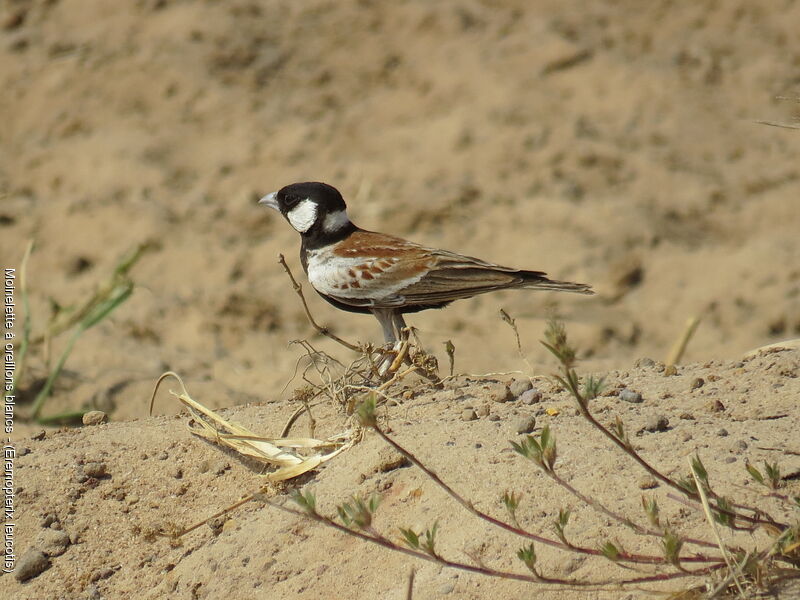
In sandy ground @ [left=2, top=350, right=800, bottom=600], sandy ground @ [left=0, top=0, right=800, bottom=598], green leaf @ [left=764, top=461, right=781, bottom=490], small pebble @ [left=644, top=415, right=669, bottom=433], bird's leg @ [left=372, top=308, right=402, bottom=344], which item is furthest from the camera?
sandy ground @ [left=0, top=0, right=800, bottom=598]

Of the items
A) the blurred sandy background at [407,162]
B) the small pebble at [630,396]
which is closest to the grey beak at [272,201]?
the blurred sandy background at [407,162]

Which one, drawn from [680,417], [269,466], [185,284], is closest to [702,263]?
[185,284]

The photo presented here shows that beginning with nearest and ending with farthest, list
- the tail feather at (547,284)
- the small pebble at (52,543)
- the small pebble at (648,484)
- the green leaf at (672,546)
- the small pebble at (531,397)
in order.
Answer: the green leaf at (672,546), the small pebble at (648,484), the small pebble at (52,543), the small pebble at (531,397), the tail feather at (547,284)

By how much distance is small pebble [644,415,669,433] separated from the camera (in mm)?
3953

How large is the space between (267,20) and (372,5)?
1.05 metres

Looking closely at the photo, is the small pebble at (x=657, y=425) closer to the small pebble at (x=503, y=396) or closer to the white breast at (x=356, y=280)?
the small pebble at (x=503, y=396)

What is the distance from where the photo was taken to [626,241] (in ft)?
28.5

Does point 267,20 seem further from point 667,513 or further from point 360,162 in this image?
point 667,513

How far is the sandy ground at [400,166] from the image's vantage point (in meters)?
7.97

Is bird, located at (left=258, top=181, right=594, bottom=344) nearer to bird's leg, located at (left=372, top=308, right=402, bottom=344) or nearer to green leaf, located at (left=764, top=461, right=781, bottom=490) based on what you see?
bird's leg, located at (left=372, top=308, right=402, bottom=344)

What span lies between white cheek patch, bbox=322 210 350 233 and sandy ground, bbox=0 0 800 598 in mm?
1310

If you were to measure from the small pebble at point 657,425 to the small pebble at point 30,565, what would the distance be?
7.74 feet

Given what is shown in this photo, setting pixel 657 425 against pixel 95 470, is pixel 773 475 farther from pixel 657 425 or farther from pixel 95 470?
pixel 95 470

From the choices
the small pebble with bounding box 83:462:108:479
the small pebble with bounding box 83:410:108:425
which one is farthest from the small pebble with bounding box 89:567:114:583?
the small pebble with bounding box 83:410:108:425
